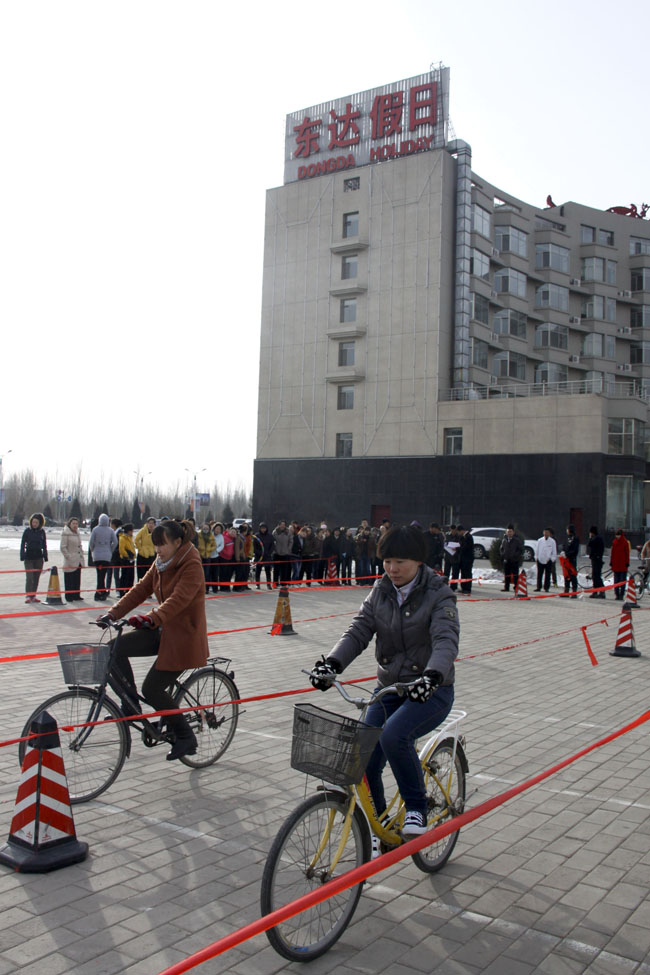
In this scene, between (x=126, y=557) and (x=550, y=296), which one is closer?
(x=126, y=557)

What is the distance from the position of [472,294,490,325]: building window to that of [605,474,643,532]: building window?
1324 cm

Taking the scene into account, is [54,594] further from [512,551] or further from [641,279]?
[641,279]

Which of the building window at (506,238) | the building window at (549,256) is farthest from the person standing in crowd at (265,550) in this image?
the building window at (549,256)

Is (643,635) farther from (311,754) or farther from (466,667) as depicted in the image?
(311,754)

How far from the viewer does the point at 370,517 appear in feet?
162

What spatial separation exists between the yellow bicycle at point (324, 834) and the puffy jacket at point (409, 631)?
0.29 meters

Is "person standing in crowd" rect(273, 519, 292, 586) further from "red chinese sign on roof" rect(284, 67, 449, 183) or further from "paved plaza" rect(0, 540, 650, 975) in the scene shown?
"red chinese sign on roof" rect(284, 67, 449, 183)

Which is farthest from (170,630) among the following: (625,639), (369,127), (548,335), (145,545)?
(548,335)

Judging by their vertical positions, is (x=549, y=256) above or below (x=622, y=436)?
above

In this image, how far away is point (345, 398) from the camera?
167 feet

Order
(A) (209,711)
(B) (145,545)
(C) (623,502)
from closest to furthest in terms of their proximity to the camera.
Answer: (A) (209,711) < (B) (145,545) < (C) (623,502)

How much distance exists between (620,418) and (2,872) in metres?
45.1

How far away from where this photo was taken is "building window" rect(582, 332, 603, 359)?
60.9m

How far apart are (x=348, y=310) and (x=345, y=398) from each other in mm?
5395
